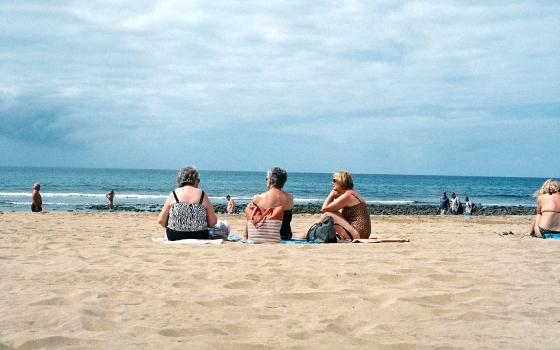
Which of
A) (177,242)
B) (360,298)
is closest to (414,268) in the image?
(360,298)

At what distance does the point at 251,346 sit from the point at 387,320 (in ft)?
3.69

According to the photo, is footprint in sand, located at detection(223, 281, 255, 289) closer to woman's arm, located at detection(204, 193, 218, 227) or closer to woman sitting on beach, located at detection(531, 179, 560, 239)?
woman's arm, located at detection(204, 193, 218, 227)

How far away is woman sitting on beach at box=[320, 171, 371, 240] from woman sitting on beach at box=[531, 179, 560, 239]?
139 inches

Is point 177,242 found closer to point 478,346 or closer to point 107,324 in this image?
point 107,324

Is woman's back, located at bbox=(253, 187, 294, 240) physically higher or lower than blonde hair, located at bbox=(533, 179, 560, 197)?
lower

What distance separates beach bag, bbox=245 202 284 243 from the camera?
8430mm

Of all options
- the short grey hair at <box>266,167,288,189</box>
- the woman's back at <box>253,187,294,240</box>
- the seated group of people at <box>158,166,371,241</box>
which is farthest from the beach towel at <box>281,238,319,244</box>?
the short grey hair at <box>266,167,288,189</box>

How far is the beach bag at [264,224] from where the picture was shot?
332 inches

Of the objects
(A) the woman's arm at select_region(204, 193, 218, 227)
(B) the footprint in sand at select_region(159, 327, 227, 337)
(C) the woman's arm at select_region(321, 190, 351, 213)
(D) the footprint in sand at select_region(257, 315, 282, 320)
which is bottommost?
(D) the footprint in sand at select_region(257, 315, 282, 320)

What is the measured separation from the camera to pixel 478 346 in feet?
10.4

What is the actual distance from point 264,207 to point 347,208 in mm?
1415

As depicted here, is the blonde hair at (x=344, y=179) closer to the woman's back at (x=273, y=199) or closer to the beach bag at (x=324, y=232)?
the beach bag at (x=324, y=232)

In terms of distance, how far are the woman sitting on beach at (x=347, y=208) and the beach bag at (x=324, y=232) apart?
16cm

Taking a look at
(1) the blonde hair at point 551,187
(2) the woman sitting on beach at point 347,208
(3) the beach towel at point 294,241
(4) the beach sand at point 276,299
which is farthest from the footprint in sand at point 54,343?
(1) the blonde hair at point 551,187
